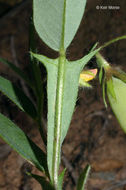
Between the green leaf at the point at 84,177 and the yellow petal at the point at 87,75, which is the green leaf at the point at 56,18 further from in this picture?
the green leaf at the point at 84,177

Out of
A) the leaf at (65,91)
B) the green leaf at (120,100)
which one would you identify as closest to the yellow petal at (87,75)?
the green leaf at (120,100)

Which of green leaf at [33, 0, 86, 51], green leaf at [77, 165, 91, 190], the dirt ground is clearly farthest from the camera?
the dirt ground

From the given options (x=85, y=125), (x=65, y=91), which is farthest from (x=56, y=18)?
(x=85, y=125)

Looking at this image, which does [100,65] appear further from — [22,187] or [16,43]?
[16,43]

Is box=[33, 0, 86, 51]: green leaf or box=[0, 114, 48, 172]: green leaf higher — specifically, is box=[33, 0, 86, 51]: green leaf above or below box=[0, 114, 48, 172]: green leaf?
above

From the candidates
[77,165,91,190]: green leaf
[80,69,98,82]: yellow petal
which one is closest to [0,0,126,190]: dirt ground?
[80,69,98,82]: yellow petal

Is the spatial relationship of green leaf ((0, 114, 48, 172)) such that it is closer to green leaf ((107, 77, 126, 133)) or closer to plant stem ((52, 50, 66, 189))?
plant stem ((52, 50, 66, 189))

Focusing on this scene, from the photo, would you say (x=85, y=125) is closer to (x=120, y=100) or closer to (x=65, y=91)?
(x=120, y=100)
